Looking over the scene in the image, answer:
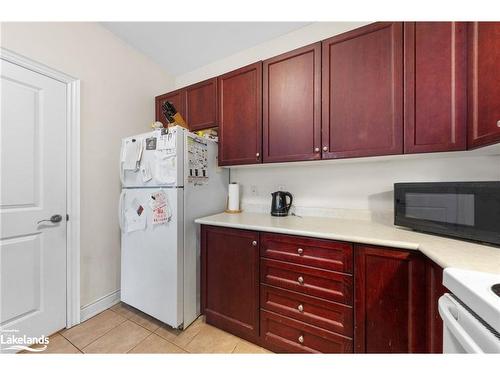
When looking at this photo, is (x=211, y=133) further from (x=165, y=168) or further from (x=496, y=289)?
(x=496, y=289)

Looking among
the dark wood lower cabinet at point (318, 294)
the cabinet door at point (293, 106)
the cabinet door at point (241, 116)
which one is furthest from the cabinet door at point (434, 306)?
the cabinet door at point (241, 116)

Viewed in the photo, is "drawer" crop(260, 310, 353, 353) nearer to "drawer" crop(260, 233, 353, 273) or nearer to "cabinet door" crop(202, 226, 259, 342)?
"cabinet door" crop(202, 226, 259, 342)

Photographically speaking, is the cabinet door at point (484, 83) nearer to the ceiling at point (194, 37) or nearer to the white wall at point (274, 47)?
the white wall at point (274, 47)

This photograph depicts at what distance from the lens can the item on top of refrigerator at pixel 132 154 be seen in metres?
1.62

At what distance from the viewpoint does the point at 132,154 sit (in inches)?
64.7

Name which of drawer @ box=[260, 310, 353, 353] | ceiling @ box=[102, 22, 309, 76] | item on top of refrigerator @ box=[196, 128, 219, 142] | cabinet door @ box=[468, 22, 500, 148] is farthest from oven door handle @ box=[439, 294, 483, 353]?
ceiling @ box=[102, 22, 309, 76]

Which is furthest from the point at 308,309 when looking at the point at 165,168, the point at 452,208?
the point at 165,168

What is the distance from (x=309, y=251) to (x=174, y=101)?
2.05m

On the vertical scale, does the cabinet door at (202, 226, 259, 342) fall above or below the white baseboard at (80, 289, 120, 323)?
above

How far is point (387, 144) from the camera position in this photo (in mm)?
1216

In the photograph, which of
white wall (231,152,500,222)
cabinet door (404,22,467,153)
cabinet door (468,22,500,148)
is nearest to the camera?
cabinet door (468,22,500,148)

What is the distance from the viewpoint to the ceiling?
1735mm

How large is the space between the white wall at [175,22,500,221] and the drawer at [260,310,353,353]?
2.88ft

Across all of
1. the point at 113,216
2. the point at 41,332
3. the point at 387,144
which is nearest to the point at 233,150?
the point at 387,144
